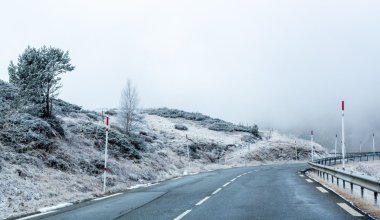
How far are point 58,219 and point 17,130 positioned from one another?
12.2 meters

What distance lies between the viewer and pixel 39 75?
2552cm

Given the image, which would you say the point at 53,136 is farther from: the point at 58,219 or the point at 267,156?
the point at 267,156

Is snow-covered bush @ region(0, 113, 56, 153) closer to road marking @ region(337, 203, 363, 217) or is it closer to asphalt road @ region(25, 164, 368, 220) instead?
asphalt road @ region(25, 164, 368, 220)

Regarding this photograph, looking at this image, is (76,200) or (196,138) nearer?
(76,200)

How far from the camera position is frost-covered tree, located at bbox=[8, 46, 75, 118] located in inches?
996

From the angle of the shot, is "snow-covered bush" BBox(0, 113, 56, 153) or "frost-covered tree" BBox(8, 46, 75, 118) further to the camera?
"frost-covered tree" BBox(8, 46, 75, 118)

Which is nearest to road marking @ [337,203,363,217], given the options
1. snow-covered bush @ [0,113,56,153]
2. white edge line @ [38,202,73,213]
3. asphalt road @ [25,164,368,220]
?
asphalt road @ [25,164,368,220]

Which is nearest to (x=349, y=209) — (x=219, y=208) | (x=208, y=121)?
(x=219, y=208)

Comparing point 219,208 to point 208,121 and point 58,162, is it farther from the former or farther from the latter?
point 208,121

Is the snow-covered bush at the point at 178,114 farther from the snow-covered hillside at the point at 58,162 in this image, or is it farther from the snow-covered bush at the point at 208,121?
the snow-covered hillside at the point at 58,162

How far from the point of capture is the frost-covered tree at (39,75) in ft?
83.0

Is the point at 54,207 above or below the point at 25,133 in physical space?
below

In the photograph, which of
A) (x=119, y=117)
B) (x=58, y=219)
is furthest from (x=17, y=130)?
(x=119, y=117)

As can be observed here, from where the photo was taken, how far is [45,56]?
87.8 feet
